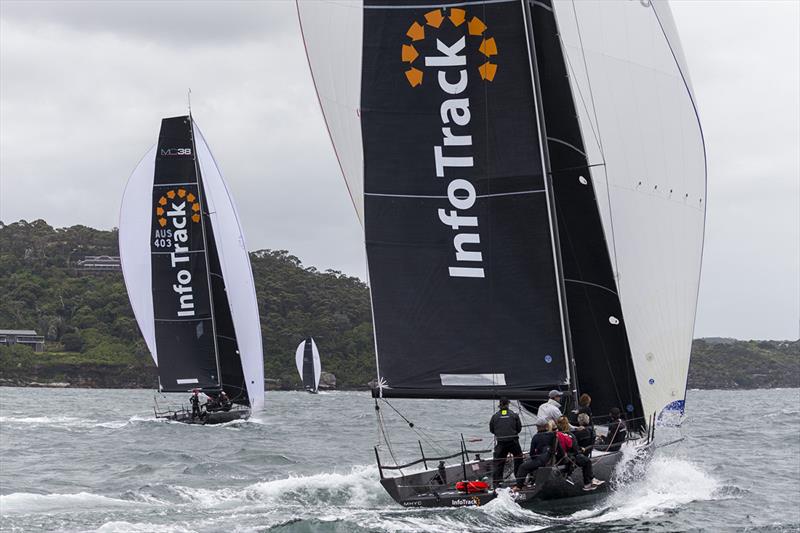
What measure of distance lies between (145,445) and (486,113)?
1549 centimetres

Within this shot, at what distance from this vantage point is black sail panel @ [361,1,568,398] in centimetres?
1584

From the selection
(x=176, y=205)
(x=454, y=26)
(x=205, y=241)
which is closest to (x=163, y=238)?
(x=176, y=205)

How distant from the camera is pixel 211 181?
37094mm

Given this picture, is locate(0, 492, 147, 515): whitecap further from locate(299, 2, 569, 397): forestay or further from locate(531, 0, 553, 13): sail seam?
locate(531, 0, 553, 13): sail seam

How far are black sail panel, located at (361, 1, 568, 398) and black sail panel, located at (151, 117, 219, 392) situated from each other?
21595 millimetres

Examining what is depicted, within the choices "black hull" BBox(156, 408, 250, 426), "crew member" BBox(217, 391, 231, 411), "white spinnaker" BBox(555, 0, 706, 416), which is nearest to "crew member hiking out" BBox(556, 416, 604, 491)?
"white spinnaker" BBox(555, 0, 706, 416)

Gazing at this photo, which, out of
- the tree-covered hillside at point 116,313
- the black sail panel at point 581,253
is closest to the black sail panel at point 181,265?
the black sail panel at point 581,253

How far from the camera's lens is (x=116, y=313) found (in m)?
103

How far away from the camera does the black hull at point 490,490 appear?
14766 mm

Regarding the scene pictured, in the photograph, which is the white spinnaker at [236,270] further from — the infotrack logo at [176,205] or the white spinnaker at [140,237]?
the white spinnaker at [140,237]

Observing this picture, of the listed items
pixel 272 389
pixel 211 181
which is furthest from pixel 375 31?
pixel 272 389

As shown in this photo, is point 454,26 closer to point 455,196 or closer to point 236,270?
point 455,196

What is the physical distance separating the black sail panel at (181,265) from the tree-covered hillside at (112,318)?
191ft

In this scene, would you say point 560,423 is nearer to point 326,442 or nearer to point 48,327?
point 326,442
